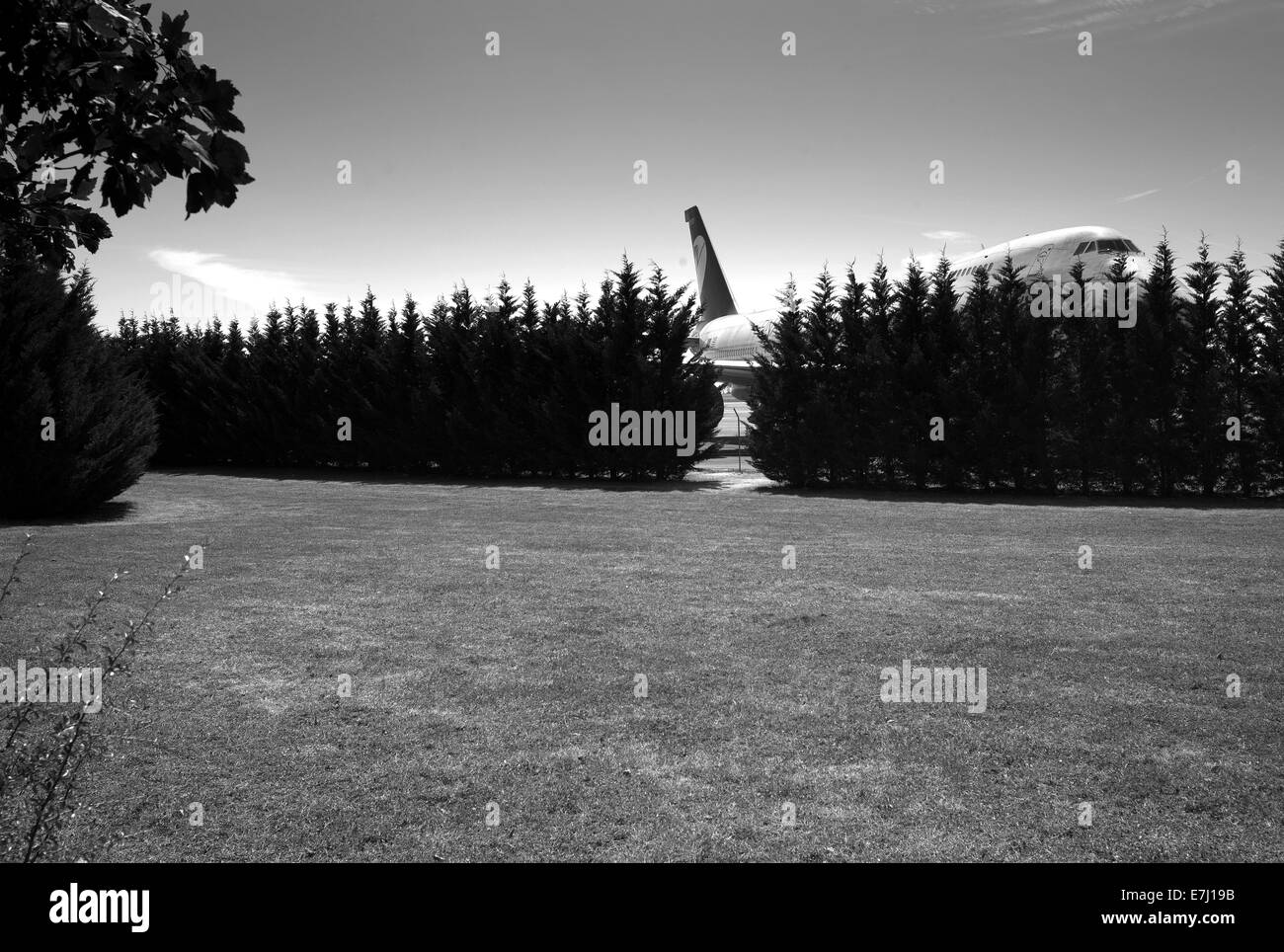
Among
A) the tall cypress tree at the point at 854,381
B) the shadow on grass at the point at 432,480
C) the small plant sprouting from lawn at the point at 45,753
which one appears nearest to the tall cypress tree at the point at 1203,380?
the tall cypress tree at the point at 854,381

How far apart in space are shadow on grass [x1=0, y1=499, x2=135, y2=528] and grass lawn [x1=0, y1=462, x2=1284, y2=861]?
3.36m

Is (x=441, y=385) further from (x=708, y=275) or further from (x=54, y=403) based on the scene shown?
(x=708, y=275)

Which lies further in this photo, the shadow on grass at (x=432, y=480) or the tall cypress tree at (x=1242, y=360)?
the shadow on grass at (x=432, y=480)

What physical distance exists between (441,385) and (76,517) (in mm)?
12957

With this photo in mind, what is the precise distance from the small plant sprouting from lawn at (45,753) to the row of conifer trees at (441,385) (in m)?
18.7

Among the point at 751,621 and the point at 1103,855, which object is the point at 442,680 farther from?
the point at 1103,855

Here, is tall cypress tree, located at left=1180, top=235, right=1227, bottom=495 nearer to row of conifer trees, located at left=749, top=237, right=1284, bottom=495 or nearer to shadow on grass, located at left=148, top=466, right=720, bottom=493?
row of conifer trees, located at left=749, top=237, right=1284, bottom=495

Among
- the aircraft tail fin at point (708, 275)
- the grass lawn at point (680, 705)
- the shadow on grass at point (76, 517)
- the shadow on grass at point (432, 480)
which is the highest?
the aircraft tail fin at point (708, 275)

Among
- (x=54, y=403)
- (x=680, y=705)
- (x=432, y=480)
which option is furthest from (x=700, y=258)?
(x=680, y=705)

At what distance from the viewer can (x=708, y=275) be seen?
65.2m

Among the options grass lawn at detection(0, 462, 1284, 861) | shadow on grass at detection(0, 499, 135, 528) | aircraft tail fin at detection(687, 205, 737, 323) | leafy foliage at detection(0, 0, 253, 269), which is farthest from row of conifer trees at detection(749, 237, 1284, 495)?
aircraft tail fin at detection(687, 205, 737, 323)

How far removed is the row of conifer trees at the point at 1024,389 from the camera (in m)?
18.8

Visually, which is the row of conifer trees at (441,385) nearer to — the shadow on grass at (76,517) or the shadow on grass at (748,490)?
the shadow on grass at (748,490)

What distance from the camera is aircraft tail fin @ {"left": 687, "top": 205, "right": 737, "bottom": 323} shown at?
211 feet
